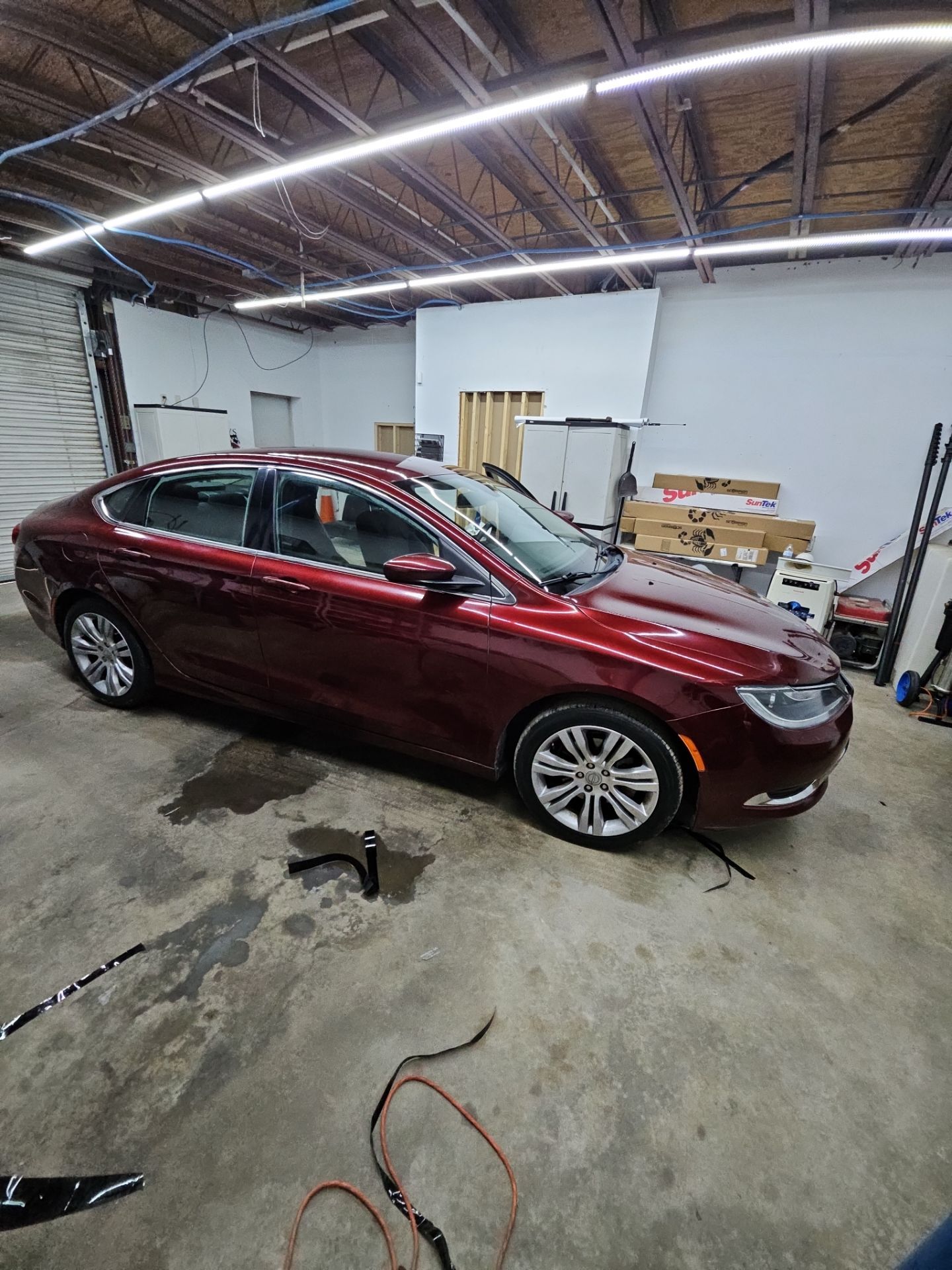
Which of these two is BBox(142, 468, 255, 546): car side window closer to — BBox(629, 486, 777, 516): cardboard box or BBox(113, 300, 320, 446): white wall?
BBox(629, 486, 777, 516): cardboard box

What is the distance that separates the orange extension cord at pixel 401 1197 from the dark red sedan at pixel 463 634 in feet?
3.26

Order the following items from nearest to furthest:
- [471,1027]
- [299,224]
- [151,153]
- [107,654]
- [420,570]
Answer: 1. [471,1027]
2. [420,570]
3. [107,654]
4. [151,153]
5. [299,224]

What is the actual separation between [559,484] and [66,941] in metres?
5.39

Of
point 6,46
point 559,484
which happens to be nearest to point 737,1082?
point 559,484

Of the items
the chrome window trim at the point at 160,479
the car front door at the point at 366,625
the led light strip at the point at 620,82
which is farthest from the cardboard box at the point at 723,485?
the chrome window trim at the point at 160,479

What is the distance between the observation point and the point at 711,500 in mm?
5820

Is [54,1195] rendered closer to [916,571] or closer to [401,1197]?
[401,1197]

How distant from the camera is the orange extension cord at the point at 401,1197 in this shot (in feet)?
3.19

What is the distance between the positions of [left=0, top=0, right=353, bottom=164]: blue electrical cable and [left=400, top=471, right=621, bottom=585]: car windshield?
2.05 m

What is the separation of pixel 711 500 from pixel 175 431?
700 centimetres

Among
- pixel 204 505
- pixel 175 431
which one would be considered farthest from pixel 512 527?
pixel 175 431

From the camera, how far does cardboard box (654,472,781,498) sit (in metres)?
5.61

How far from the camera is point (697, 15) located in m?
2.56

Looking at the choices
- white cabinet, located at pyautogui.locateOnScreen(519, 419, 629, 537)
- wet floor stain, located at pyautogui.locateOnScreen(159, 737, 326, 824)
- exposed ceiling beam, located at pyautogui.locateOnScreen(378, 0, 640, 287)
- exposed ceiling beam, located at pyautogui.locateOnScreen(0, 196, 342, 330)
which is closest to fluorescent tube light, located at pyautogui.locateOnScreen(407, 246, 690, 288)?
exposed ceiling beam, located at pyautogui.locateOnScreen(378, 0, 640, 287)
